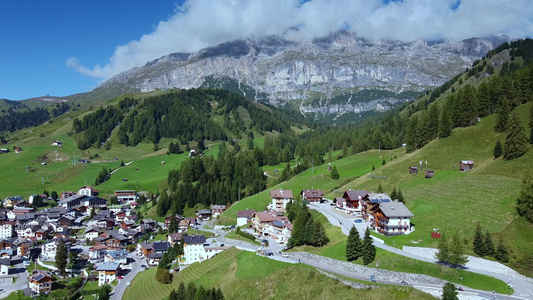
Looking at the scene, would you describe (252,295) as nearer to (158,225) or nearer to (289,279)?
(289,279)

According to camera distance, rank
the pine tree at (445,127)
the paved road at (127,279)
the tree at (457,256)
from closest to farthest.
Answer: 1. the tree at (457,256)
2. the paved road at (127,279)
3. the pine tree at (445,127)

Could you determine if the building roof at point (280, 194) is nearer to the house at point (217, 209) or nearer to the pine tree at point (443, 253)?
the house at point (217, 209)

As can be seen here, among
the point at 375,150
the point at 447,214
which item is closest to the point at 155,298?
the point at 447,214

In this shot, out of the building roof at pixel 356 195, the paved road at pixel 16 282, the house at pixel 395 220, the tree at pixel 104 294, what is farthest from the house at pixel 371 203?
the paved road at pixel 16 282

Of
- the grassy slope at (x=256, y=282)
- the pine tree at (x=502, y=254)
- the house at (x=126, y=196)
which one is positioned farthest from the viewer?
the house at (x=126, y=196)

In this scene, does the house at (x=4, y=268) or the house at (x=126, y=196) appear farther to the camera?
the house at (x=126, y=196)

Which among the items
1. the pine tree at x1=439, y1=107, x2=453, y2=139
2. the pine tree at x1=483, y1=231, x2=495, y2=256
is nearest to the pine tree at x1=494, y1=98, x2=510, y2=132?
the pine tree at x1=439, y1=107, x2=453, y2=139
